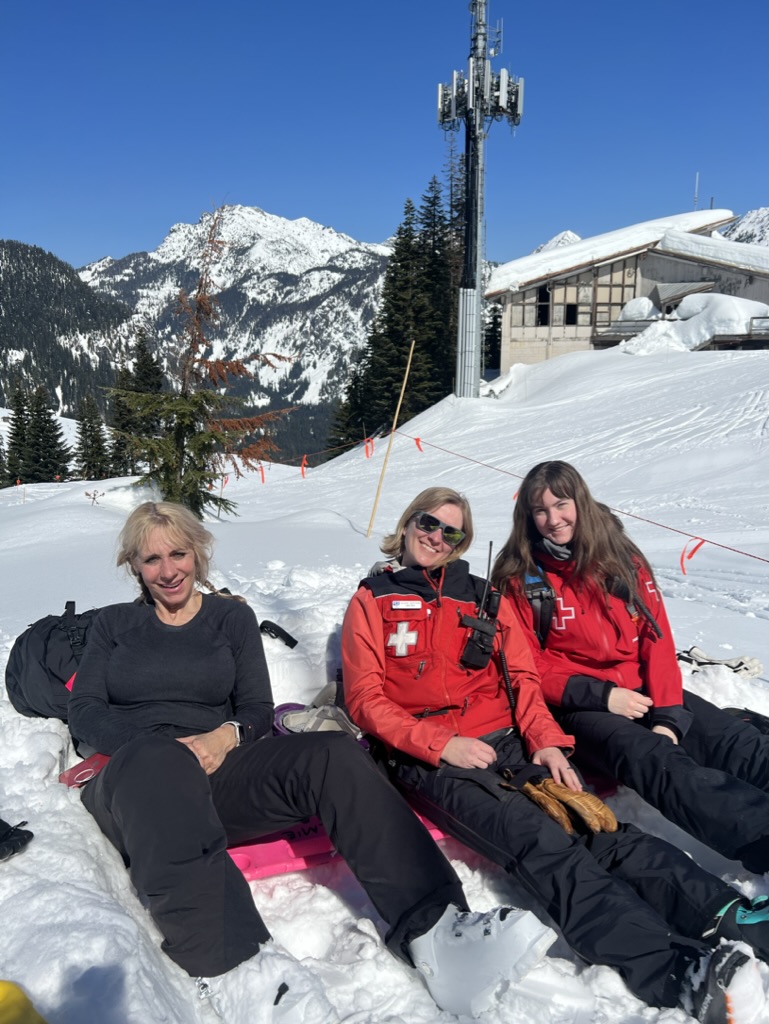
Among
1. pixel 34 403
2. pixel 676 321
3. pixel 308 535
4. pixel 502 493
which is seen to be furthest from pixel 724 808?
pixel 34 403

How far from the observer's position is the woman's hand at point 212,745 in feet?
9.05

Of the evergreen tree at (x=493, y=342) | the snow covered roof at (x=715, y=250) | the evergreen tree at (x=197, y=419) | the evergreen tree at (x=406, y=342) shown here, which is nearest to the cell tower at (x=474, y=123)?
the evergreen tree at (x=406, y=342)

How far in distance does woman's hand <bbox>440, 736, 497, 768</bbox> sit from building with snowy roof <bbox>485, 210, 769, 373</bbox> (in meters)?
28.7

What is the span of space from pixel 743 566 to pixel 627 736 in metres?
6.42

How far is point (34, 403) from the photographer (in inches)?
2012

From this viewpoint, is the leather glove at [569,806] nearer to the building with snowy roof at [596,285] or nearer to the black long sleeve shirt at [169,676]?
the black long sleeve shirt at [169,676]

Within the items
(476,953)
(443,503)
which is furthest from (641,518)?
(476,953)

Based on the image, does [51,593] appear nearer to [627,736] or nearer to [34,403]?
[627,736]

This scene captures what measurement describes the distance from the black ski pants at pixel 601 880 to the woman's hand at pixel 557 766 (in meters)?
0.22

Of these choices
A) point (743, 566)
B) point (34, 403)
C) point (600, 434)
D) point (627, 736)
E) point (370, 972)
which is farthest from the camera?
point (34, 403)

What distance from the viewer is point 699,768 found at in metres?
2.90

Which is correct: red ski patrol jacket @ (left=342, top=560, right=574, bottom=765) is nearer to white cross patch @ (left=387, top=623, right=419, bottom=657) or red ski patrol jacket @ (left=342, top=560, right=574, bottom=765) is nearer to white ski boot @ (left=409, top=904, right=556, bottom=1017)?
white cross patch @ (left=387, top=623, right=419, bottom=657)

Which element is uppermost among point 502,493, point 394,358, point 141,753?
point 394,358

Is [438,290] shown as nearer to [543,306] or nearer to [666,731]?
[543,306]
